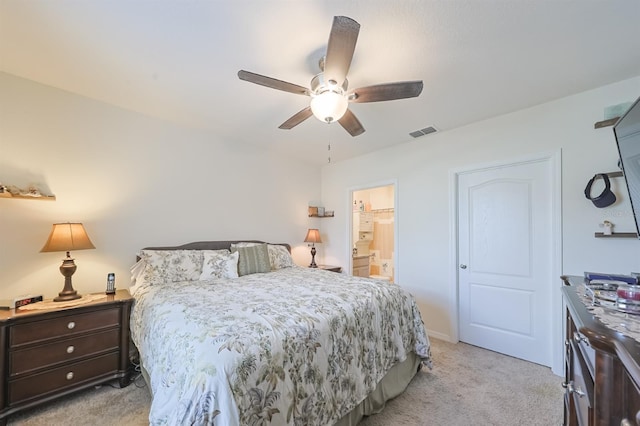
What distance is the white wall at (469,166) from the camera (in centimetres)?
221

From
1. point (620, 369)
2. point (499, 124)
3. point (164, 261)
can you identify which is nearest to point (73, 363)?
point (164, 261)

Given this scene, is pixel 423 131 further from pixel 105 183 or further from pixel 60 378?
pixel 60 378

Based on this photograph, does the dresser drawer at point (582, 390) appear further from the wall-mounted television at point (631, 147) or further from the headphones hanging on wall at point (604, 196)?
the headphones hanging on wall at point (604, 196)

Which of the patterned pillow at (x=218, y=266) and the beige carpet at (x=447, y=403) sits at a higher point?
the patterned pillow at (x=218, y=266)

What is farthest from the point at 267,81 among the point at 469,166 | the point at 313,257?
the point at 313,257

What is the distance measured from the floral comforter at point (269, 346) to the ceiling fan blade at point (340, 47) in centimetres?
152

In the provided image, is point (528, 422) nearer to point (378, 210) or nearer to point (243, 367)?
point (243, 367)

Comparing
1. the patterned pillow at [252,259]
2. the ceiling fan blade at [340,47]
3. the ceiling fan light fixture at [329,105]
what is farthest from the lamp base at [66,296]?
the ceiling fan blade at [340,47]

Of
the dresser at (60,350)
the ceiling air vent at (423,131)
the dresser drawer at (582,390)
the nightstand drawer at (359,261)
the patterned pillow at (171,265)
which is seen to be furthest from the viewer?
the nightstand drawer at (359,261)

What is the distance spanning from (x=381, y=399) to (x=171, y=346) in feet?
4.92

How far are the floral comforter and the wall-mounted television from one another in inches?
61.7

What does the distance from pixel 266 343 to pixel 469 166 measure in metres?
2.93

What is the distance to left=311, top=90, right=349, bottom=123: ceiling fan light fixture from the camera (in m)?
1.80

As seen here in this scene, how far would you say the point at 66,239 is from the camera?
2.16 m
